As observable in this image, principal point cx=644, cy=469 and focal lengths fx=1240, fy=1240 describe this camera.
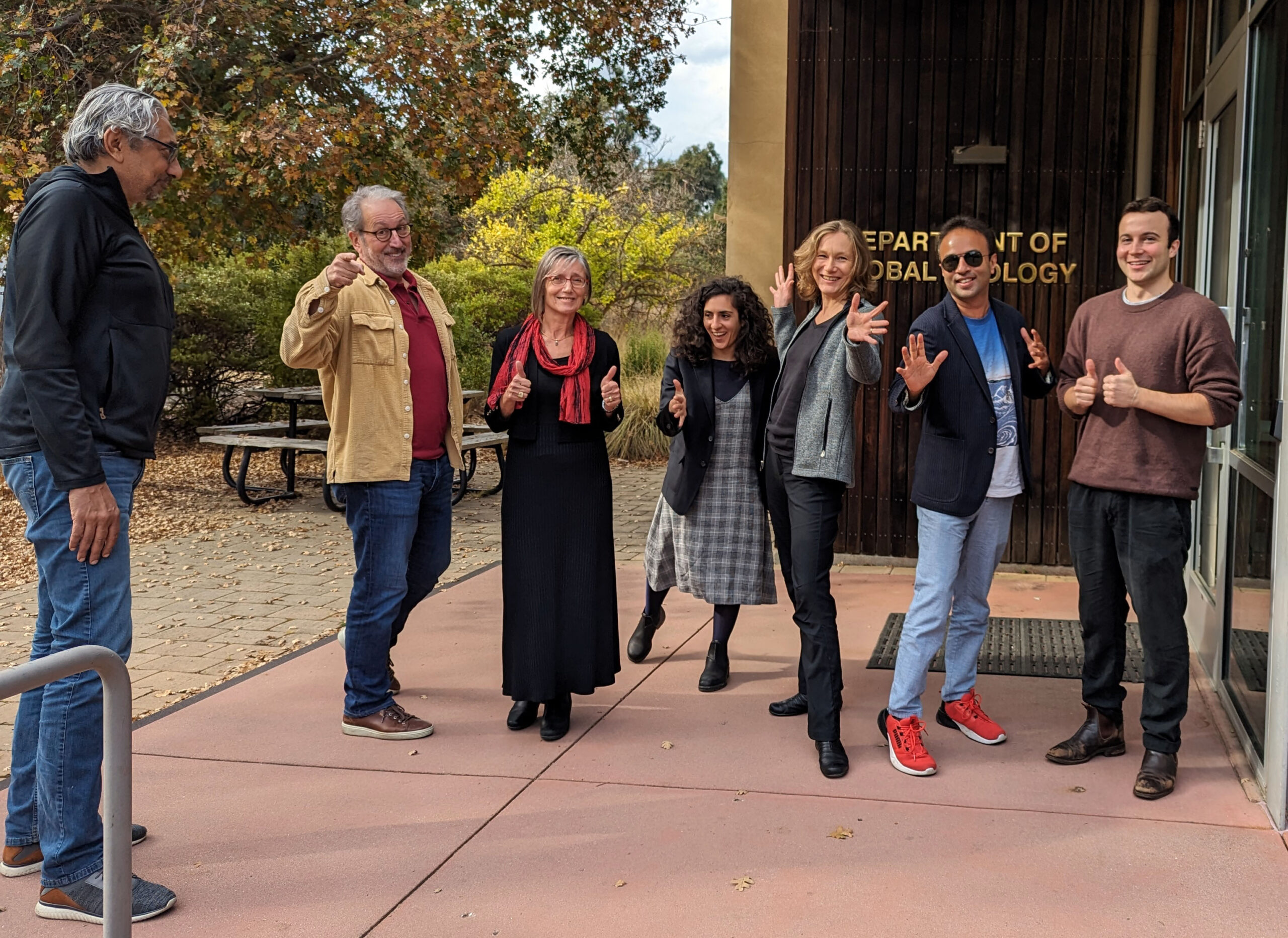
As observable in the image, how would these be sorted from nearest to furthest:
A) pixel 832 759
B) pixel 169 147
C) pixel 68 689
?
pixel 68 689 < pixel 169 147 < pixel 832 759

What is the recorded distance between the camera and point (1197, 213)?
20.6 ft

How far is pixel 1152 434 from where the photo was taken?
3.93 meters

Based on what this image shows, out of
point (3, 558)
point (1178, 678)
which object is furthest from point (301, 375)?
point (1178, 678)

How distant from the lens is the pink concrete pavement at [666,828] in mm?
3121

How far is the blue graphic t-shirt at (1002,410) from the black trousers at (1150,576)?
224 millimetres

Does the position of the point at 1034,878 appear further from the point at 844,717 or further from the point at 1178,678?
the point at 844,717

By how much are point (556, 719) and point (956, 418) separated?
178 centimetres

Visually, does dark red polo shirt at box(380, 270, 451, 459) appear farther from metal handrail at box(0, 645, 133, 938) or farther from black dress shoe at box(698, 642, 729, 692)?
metal handrail at box(0, 645, 133, 938)

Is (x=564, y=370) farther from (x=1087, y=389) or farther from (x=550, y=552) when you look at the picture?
(x=1087, y=389)

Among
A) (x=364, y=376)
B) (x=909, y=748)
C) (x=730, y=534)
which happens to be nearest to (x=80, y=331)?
(x=364, y=376)

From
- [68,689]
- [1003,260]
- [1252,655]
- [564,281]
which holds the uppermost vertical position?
[1003,260]

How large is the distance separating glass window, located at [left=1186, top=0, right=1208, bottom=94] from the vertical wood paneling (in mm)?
460

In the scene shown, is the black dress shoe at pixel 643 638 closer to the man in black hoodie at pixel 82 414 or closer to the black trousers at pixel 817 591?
the black trousers at pixel 817 591

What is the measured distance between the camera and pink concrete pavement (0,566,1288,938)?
3121mm
